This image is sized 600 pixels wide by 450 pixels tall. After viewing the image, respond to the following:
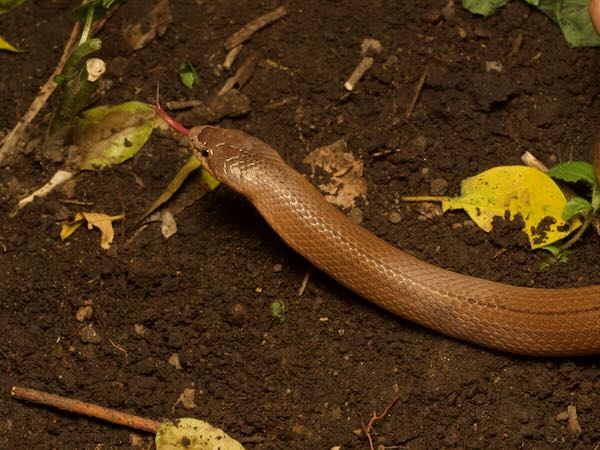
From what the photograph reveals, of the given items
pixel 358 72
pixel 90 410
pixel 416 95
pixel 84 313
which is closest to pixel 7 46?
pixel 84 313

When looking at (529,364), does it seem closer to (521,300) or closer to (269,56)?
(521,300)

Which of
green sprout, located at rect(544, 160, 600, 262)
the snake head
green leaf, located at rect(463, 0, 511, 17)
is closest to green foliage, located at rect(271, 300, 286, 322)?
the snake head

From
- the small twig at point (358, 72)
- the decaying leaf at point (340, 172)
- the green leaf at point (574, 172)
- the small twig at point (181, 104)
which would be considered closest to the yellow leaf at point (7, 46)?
the small twig at point (181, 104)

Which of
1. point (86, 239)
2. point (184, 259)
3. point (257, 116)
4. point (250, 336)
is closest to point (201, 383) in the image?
point (250, 336)

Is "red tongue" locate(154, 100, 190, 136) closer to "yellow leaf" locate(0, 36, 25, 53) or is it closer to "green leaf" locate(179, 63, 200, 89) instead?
"green leaf" locate(179, 63, 200, 89)

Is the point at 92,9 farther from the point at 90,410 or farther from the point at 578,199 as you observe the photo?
the point at 578,199
